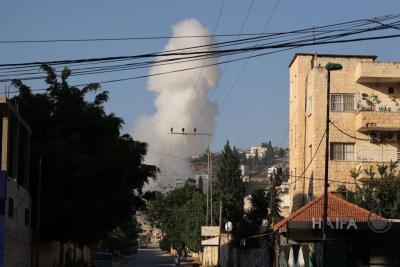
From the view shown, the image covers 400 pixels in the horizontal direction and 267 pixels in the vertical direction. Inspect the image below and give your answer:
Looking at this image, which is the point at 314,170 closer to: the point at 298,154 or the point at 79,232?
the point at 298,154

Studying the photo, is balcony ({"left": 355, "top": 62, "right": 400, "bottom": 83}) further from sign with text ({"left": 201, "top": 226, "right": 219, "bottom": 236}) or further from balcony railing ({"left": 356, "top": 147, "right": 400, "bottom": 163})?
sign with text ({"left": 201, "top": 226, "right": 219, "bottom": 236})

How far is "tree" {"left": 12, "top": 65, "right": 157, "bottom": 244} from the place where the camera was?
138ft

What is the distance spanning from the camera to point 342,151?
60.0 metres

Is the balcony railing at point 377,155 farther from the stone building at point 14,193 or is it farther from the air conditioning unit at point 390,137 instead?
the stone building at point 14,193

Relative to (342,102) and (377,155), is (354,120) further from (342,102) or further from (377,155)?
(377,155)

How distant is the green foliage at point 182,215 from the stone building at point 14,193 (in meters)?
38.0

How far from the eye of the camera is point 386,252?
32.6 m

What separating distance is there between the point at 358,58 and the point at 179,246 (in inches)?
2084

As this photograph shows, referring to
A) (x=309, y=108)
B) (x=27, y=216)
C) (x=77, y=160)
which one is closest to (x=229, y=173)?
(x=309, y=108)

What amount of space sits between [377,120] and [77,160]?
2712 centimetres

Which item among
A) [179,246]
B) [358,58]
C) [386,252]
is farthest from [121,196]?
[179,246]

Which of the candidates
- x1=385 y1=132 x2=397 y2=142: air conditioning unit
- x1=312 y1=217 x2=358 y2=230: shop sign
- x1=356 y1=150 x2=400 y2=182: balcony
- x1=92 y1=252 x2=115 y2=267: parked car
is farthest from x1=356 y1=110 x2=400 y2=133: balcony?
x1=312 y1=217 x2=358 y2=230: shop sign

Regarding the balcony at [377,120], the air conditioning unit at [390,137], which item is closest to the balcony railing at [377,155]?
the air conditioning unit at [390,137]

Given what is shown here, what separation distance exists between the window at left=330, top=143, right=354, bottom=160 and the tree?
690 inches
